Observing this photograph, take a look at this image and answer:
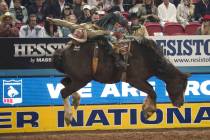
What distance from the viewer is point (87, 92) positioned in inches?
510

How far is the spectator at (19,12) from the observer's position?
1504cm

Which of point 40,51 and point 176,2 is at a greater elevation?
point 176,2

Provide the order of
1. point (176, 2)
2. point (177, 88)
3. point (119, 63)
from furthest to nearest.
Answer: point (176, 2) < point (177, 88) < point (119, 63)

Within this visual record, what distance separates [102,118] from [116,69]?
10.1 feet

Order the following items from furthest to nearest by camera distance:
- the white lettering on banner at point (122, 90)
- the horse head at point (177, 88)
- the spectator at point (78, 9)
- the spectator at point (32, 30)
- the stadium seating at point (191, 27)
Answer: the spectator at point (78, 9) < the stadium seating at point (191, 27) < the spectator at point (32, 30) < the white lettering on banner at point (122, 90) < the horse head at point (177, 88)

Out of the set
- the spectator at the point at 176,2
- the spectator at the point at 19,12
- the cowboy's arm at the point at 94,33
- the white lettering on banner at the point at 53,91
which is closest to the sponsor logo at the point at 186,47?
the white lettering on banner at the point at 53,91

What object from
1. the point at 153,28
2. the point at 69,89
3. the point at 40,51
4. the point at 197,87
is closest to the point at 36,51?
the point at 40,51

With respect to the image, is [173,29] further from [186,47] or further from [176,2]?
[176,2]

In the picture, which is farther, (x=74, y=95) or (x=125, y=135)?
(x=125, y=135)

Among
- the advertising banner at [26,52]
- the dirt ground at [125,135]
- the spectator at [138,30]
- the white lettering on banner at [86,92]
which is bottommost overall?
the dirt ground at [125,135]

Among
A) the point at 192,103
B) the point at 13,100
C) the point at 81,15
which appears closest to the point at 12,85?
the point at 13,100

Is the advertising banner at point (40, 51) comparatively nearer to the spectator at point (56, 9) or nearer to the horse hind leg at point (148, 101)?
the horse hind leg at point (148, 101)

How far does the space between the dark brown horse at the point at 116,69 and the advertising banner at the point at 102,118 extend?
2477 mm

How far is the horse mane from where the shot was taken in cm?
1027
